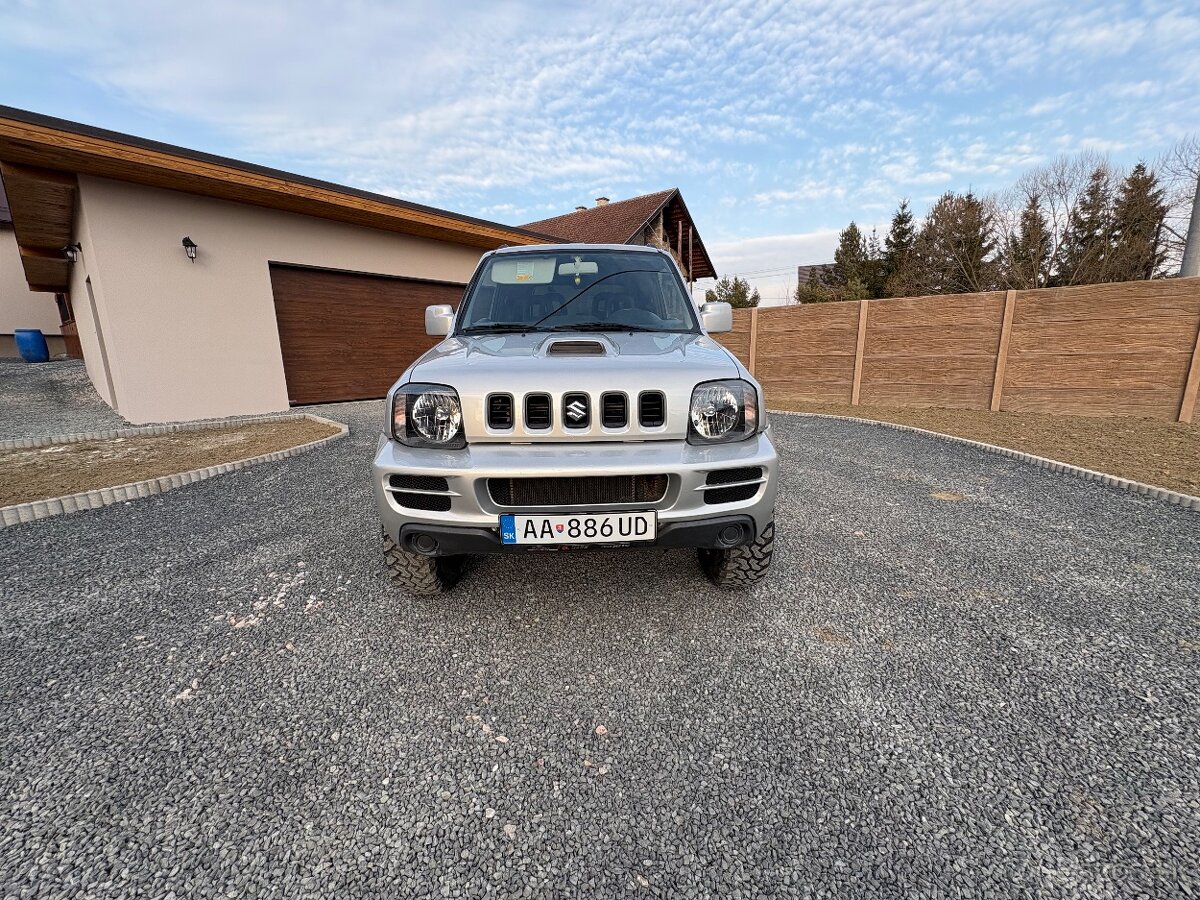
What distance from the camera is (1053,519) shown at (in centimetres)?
362

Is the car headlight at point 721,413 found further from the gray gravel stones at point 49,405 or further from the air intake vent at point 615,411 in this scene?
the gray gravel stones at point 49,405

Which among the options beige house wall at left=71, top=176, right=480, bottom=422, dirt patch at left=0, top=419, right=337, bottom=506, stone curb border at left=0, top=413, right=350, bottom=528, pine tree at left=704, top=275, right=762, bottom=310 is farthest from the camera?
pine tree at left=704, top=275, right=762, bottom=310

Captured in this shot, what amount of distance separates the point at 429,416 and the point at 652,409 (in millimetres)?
895

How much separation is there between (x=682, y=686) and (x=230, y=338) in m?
8.83

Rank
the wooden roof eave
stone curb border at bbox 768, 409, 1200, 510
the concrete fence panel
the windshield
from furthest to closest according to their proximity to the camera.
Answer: the concrete fence panel < the wooden roof eave < stone curb border at bbox 768, 409, 1200, 510 < the windshield

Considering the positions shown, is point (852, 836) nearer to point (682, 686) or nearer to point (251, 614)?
point (682, 686)

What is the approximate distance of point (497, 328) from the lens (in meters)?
2.80

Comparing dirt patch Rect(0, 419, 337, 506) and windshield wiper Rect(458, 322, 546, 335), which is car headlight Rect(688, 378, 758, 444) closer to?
windshield wiper Rect(458, 322, 546, 335)

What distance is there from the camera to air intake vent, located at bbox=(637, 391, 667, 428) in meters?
2.00

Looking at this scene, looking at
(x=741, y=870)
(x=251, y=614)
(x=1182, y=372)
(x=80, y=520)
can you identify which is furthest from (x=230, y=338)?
(x=1182, y=372)

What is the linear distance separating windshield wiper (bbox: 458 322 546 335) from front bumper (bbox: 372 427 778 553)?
102 cm

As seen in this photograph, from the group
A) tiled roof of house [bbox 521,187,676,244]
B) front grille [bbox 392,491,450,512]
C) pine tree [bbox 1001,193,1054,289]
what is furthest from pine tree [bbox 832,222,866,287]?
front grille [bbox 392,491,450,512]

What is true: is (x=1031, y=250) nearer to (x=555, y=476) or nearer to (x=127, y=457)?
(x=555, y=476)

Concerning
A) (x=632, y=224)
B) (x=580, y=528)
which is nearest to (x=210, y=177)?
(x=580, y=528)
